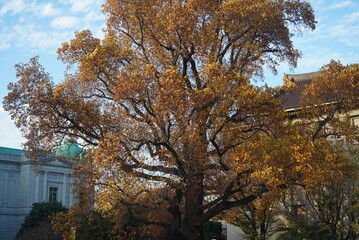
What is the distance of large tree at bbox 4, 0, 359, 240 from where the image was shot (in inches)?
842

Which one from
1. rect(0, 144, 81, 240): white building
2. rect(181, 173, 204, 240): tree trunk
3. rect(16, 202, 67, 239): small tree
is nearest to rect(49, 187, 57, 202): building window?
rect(0, 144, 81, 240): white building

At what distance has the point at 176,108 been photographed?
2122 cm

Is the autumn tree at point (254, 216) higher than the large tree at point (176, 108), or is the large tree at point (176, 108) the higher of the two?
the large tree at point (176, 108)

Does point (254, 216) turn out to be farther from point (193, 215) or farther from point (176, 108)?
point (176, 108)

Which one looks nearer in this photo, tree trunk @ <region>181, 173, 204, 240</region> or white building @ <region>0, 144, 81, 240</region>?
tree trunk @ <region>181, 173, 204, 240</region>

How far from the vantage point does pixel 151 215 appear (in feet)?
83.0

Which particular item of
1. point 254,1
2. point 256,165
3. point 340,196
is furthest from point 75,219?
point 340,196

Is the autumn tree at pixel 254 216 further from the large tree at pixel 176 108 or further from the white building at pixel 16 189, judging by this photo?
the white building at pixel 16 189

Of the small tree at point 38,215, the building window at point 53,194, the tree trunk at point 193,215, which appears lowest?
the tree trunk at point 193,215

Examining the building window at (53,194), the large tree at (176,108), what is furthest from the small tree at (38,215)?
the large tree at (176,108)

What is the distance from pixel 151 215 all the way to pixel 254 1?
1108 cm

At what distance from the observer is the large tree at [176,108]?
842 inches

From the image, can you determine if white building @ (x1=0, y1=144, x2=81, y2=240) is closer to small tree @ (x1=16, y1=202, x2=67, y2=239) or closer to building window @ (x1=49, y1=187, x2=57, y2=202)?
building window @ (x1=49, y1=187, x2=57, y2=202)

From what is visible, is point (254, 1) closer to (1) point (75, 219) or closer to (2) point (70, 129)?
(2) point (70, 129)
